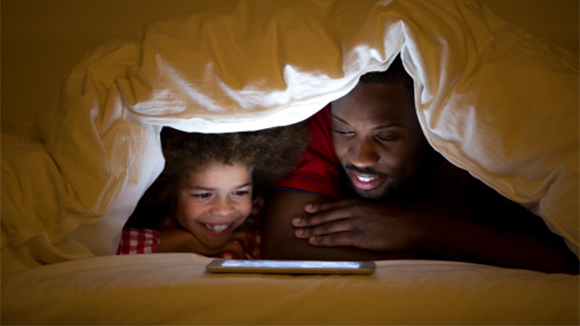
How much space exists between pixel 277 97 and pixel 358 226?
1.08 feet

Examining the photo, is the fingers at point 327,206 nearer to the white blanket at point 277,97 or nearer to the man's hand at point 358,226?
the man's hand at point 358,226

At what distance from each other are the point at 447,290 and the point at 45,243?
0.57 m

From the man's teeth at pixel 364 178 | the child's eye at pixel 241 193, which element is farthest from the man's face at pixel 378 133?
the child's eye at pixel 241 193

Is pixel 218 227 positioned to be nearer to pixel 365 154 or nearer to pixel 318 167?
pixel 318 167

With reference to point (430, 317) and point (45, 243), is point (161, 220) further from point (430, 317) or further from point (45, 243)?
point (430, 317)

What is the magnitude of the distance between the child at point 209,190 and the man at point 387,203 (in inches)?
2.2

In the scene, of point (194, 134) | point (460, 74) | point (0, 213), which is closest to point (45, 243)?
point (0, 213)

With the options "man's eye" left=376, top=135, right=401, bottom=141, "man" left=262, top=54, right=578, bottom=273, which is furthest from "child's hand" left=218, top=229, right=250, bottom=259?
"man's eye" left=376, top=135, right=401, bottom=141

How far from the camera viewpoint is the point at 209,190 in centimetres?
116

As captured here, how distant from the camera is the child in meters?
1.12

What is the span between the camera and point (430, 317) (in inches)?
26.1

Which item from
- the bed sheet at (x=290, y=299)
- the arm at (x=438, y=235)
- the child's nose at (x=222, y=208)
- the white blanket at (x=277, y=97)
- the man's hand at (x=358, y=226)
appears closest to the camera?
the bed sheet at (x=290, y=299)

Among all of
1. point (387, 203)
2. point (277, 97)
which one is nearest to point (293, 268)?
point (277, 97)

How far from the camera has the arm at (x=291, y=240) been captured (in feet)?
3.49
